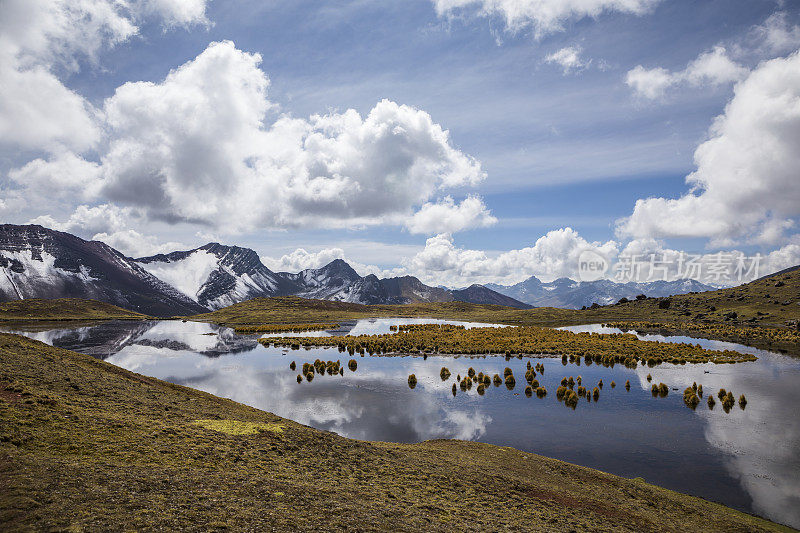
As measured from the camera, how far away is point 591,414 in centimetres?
4122

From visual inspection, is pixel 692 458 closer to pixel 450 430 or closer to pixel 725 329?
pixel 450 430

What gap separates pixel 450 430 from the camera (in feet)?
120

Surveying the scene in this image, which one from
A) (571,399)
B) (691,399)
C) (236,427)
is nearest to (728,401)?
(691,399)

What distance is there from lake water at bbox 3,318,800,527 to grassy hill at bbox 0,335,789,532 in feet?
15.2

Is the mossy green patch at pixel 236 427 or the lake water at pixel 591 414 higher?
the mossy green patch at pixel 236 427

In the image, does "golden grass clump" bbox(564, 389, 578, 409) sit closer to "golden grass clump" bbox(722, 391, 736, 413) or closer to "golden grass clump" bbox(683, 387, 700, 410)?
"golden grass clump" bbox(683, 387, 700, 410)

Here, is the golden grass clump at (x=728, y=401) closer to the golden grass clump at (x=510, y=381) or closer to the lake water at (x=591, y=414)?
the lake water at (x=591, y=414)

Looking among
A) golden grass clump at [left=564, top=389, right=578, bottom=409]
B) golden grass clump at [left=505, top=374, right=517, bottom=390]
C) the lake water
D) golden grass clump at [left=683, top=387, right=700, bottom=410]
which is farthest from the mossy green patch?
golden grass clump at [left=683, top=387, right=700, bottom=410]

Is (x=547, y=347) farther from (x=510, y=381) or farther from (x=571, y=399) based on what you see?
(x=571, y=399)

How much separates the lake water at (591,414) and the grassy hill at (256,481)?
183 inches

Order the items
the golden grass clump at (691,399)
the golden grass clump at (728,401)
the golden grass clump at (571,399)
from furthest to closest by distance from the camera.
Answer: the golden grass clump at (571,399) → the golden grass clump at (691,399) → the golden grass clump at (728,401)

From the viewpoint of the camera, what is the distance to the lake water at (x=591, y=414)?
91.5 ft

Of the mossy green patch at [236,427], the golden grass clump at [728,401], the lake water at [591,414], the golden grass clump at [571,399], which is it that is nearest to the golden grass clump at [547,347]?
the lake water at [591,414]

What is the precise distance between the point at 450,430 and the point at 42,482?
29782 millimetres
